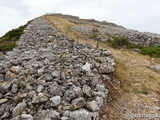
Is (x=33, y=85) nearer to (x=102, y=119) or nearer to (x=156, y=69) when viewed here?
(x=102, y=119)

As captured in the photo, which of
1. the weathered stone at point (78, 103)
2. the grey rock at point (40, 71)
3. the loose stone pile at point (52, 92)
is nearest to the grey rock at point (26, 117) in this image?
the loose stone pile at point (52, 92)

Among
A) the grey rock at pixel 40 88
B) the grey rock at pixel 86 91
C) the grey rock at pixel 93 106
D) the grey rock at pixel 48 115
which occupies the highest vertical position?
the grey rock at pixel 40 88

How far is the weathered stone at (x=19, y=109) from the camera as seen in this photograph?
4.97m

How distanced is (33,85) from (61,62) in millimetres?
2861

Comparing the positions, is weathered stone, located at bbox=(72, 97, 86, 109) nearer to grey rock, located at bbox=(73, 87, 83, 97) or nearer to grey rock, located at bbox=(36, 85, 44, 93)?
grey rock, located at bbox=(73, 87, 83, 97)

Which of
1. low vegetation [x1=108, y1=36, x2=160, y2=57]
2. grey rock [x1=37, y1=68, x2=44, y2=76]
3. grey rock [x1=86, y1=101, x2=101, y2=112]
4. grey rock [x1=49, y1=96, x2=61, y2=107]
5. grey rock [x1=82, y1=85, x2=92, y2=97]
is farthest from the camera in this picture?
low vegetation [x1=108, y1=36, x2=160, y2=57]

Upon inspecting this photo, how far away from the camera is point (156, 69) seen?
1283cm

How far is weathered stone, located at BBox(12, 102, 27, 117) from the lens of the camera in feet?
16.3

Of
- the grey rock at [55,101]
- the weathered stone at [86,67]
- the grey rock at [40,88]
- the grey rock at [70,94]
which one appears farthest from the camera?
the weathered stone at [86,67]

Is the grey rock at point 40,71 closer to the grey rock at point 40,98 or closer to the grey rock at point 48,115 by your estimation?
the grey rock at point 40,98

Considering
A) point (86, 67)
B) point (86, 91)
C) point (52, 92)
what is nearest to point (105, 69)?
point (86, 67)

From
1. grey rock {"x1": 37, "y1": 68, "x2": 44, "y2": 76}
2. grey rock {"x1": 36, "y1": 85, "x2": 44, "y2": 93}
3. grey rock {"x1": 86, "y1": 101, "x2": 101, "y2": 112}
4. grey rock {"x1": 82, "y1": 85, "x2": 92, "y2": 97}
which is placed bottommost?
grey rock {"x1": 86, "y1": 101, "x2": 101, "y2": 112}

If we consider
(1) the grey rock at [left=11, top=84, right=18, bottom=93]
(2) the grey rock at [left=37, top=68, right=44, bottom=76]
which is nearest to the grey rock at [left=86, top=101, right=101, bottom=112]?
(2) the grey rock at [left=37, top=68, right=44, bottom=76]

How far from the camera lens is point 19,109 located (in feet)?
16.6
